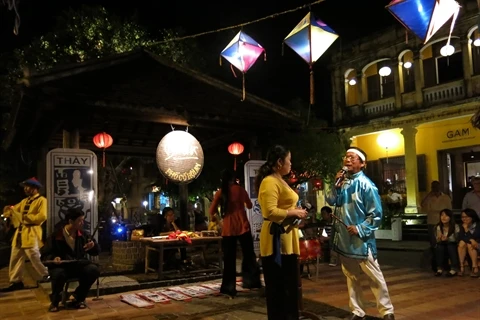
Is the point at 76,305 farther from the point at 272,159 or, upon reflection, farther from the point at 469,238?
the point at 469,238

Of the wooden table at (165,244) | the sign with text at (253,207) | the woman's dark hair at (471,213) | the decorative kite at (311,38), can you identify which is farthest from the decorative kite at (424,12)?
the wooden table at (165,244)

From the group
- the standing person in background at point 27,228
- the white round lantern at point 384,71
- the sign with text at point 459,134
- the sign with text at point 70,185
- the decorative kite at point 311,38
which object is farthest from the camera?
the white round lantern at point 384,71

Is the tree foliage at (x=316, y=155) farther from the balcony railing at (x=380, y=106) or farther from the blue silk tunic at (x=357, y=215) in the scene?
the blue silk tunic at (x=357, y=215)

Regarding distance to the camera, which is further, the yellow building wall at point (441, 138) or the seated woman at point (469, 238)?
the yellow building wall at point (441, 138)

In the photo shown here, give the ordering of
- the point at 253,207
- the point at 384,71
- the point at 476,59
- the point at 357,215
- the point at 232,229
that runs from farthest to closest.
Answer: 1. the point at 384,71
2. the point at 476,59
3. the point at 253,207
4. the point at 232,229
5. the point at 357,215

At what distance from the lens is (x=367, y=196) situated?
5.18 m

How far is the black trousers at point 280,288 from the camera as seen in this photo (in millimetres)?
4531

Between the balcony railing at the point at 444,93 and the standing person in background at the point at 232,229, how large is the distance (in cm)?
1592

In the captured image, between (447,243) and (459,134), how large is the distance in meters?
12.7

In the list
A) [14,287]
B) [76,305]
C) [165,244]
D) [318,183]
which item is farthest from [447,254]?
[318,183]

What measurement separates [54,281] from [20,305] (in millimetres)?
1295

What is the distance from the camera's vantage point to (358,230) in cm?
503

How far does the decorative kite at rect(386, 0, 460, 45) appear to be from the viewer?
614 cm

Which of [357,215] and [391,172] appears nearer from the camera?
[357,215]
